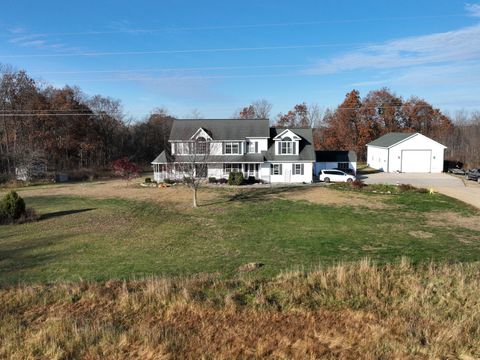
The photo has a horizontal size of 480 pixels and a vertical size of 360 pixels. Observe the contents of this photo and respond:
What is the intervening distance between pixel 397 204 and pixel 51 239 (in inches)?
889

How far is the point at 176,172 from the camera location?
4044cm

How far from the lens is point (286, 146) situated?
4050 centimetres

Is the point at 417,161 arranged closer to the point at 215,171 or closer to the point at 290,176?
the point at 290,176

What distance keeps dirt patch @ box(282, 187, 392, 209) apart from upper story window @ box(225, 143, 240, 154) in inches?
406

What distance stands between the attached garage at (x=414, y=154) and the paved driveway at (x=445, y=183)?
3.09 metres

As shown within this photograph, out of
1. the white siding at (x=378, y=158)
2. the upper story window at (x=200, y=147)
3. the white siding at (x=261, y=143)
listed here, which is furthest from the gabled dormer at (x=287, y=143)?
the white siding at (x=378, y=158)

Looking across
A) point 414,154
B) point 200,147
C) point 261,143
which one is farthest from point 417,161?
point 200,147

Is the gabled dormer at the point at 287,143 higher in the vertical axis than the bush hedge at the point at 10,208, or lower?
higher

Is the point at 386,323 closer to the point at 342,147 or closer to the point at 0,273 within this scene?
the point at 0,273

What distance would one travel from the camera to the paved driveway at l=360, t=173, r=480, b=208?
2955 cm

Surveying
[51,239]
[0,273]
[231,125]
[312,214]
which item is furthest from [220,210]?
[231,125]

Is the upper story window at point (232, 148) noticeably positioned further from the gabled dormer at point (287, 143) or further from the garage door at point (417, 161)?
the garage door at point (417, 161)

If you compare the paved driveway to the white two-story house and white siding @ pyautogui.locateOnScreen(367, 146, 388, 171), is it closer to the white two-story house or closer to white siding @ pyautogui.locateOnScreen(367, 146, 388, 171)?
white siding @ pyautogui.locateOnScreen(367, 146, 388, 171)

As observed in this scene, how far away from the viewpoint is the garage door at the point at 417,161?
48719mm
